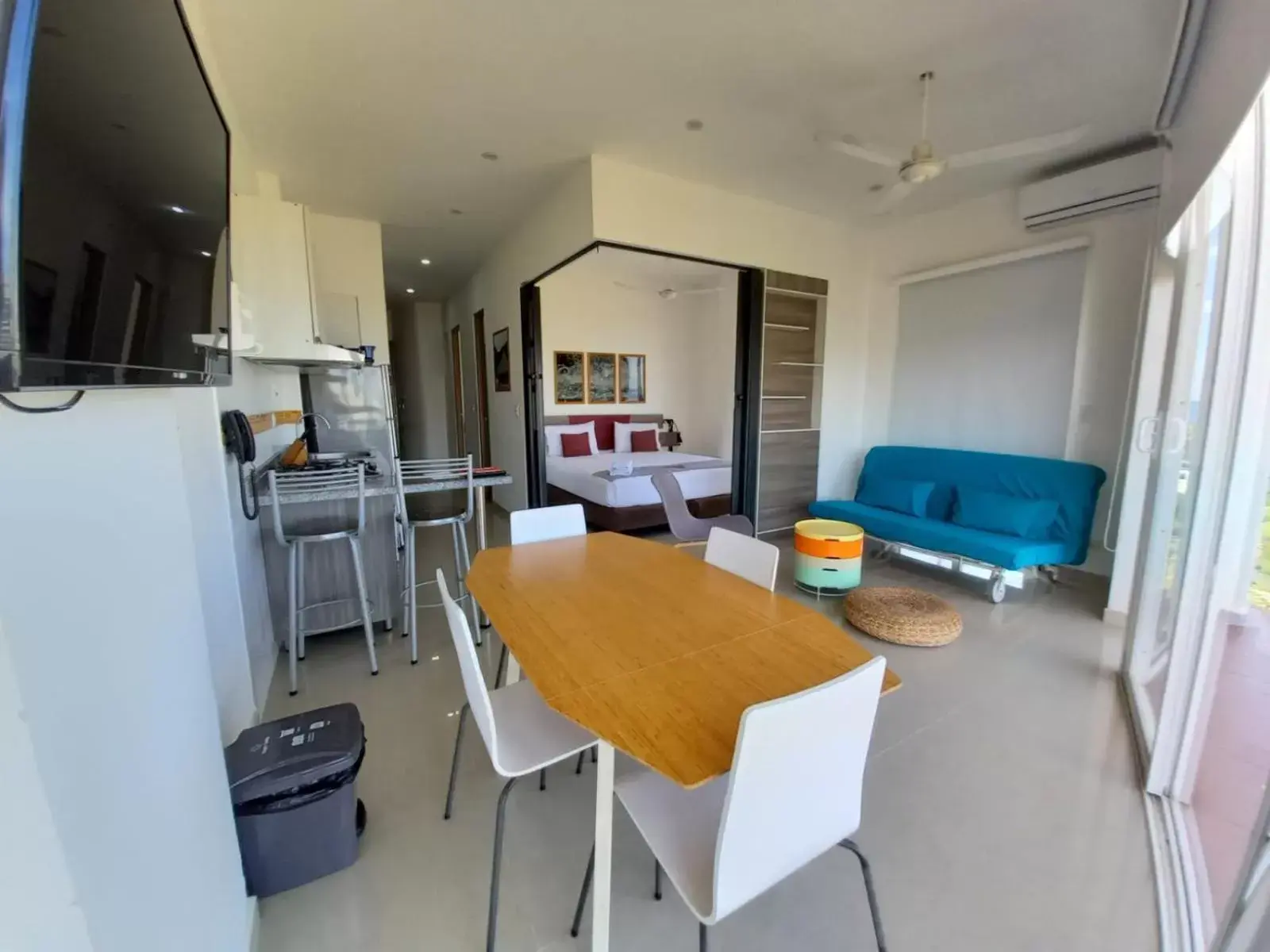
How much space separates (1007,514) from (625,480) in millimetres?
2875

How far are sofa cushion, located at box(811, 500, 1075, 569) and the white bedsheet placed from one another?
119 cm

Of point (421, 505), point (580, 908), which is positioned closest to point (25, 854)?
point (580, 908)

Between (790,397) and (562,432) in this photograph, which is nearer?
(790,397)

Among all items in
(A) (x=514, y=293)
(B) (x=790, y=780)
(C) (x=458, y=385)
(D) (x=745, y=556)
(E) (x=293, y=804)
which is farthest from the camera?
(C) (x=458, y=385)

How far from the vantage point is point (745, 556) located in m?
1.83

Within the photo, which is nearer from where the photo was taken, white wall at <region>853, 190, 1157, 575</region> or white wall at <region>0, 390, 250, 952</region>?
white wall at <region>0, 390, 250, 952</region>

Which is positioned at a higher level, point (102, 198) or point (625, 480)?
point (102, 198)

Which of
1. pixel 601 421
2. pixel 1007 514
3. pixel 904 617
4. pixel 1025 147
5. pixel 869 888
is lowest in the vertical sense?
pixel 904 617

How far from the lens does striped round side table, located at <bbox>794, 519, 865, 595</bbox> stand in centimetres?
328

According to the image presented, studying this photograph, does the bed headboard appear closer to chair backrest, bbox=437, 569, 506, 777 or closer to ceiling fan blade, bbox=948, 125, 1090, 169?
ceiling fan blade, bbox=948, 125, 1090, 169

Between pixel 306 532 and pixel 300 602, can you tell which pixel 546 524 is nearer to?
pixel 306 532

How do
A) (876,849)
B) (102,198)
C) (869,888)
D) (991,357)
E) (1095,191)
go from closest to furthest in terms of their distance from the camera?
(102,198) → (869,888) → (876,849) → (1095,191) → (991,357)

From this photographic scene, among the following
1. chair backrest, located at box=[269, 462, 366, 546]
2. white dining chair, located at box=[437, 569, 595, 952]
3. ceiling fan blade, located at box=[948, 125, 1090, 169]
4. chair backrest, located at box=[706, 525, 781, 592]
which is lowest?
white dining chair, located at box=[437, 569, 595, 952]

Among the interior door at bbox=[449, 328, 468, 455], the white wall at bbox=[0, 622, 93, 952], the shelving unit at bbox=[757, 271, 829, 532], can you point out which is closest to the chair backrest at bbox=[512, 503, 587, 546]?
the white wall at bbox=[0, 622, 93, 952]
